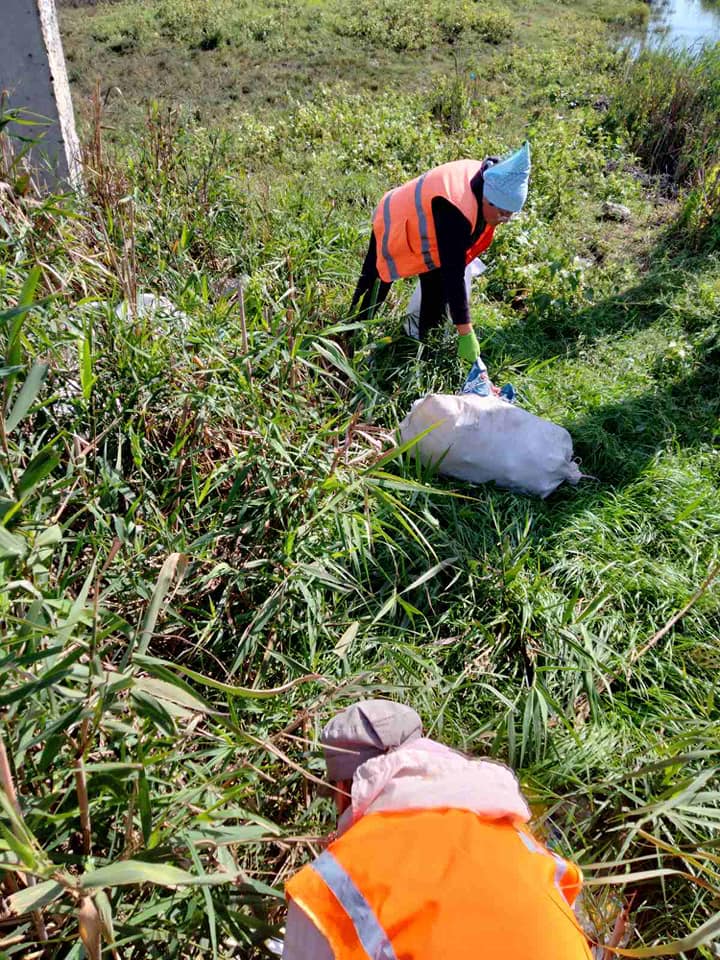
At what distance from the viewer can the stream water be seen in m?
10.6

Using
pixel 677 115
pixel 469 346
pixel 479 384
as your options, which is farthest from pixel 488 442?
pixel 677 115

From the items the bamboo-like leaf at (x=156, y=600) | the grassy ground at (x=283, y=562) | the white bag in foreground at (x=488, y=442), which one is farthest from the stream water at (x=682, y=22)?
the bamboo-like leaf at (x=156, y=600)

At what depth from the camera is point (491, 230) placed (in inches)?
129

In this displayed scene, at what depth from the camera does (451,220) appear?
3.07 m

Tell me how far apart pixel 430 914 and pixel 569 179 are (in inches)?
231

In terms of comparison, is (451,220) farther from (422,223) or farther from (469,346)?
(469,346)

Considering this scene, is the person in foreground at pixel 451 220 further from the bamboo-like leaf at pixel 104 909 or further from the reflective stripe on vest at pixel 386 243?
the bamboo-like leaf at pixel 104 909

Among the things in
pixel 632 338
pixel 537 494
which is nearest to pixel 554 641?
pixel 537 494

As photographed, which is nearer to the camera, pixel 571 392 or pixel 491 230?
pixel 491 230

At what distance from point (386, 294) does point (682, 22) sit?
1247 centimetres

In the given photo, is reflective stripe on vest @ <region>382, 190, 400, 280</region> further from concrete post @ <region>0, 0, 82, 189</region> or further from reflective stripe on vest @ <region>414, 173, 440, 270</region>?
concrete post @ <region>0, 0, 82, 189</region>

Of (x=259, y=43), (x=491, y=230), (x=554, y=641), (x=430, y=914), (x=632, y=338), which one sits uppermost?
(x=259, y=43)

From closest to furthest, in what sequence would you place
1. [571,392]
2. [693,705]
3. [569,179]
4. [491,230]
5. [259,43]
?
1. [693,705]
2. [491,230]
3. [571,392]
4. [569,179]
5. [259,43]

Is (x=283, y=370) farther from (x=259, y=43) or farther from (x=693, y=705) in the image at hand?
(x=259, y=43)
